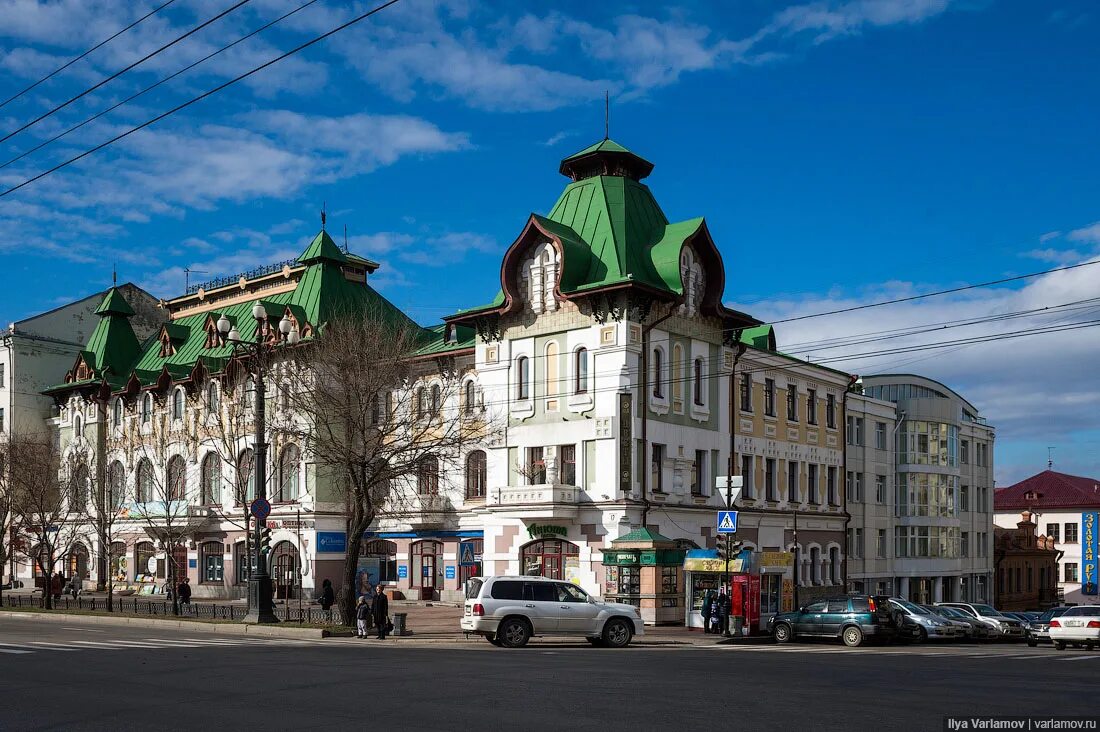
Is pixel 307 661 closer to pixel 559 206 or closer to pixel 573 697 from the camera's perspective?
pixel 573 697

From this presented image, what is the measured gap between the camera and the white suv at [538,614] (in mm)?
28516

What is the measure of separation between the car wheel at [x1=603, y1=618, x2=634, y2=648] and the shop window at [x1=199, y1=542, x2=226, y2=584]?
1286 inches

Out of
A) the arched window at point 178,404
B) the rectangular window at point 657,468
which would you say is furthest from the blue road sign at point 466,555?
the arched window at point 178,404

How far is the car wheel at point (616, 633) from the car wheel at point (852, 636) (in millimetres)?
6797

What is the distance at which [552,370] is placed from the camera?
44156mm

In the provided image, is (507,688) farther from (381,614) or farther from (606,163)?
(606,163)

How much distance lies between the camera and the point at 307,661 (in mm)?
22234

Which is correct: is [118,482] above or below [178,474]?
below

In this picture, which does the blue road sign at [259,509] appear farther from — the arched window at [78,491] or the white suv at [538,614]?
the arched window at [78,491]

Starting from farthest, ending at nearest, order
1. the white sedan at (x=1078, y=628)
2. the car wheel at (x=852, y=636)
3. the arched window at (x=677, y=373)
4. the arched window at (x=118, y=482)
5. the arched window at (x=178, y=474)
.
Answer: the arched window at (x=118, y=482)
the arched window at (x=178, y=474)
the arched window at (x=677, y=373)
the car wheel at (x=852, y=636)
the white sedan at (x=1078, y=628)

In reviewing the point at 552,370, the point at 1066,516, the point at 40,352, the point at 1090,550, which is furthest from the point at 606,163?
the point at 1066,516

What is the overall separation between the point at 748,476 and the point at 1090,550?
54.8 m

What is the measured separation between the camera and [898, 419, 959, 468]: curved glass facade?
6419 cm

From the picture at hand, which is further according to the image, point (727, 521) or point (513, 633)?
point (727, 521)
